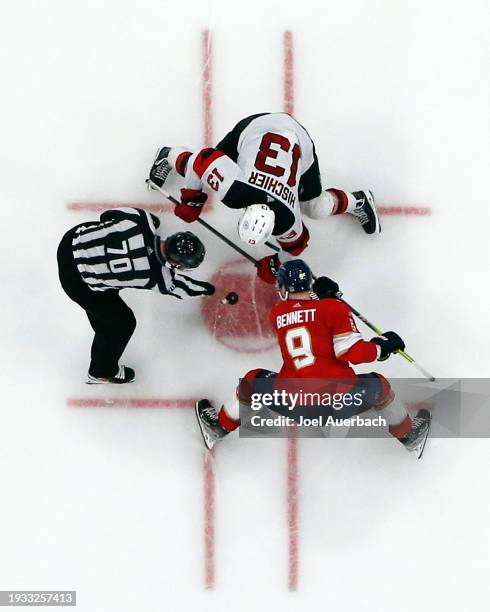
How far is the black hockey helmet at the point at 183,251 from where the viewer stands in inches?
145

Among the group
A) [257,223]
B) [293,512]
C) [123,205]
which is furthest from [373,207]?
[293,512]

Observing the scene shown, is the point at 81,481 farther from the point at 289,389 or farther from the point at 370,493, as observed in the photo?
the point at 370,493

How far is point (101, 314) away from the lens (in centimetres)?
429

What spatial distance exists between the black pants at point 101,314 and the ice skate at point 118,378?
0.04m

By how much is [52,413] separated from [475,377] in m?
3.25

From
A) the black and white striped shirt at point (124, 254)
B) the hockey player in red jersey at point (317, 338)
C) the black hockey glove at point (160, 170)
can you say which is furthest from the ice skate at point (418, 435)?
the black hockey glove at point (160, 170)

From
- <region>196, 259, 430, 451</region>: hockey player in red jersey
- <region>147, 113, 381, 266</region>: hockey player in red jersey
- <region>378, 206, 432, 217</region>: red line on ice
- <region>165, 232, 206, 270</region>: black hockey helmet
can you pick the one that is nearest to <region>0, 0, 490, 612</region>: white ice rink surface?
<region>378, 206, 432, 217</region>: red line on ice

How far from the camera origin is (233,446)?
4.77 meters

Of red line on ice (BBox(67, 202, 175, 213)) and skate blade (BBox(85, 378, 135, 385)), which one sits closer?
skate blade (BBox(85, 378, 135, 385))

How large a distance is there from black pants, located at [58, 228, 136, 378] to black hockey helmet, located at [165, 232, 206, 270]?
74 centimetres

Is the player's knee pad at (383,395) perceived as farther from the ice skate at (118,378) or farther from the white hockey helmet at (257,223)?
the ice skate at (118,378)

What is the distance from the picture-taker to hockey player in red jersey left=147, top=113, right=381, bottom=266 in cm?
387

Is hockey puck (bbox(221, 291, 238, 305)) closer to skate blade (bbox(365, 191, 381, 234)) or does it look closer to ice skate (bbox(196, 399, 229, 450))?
ice skate (bbox(196, 399, 229, 450))

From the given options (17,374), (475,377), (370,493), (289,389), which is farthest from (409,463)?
(17,374)
